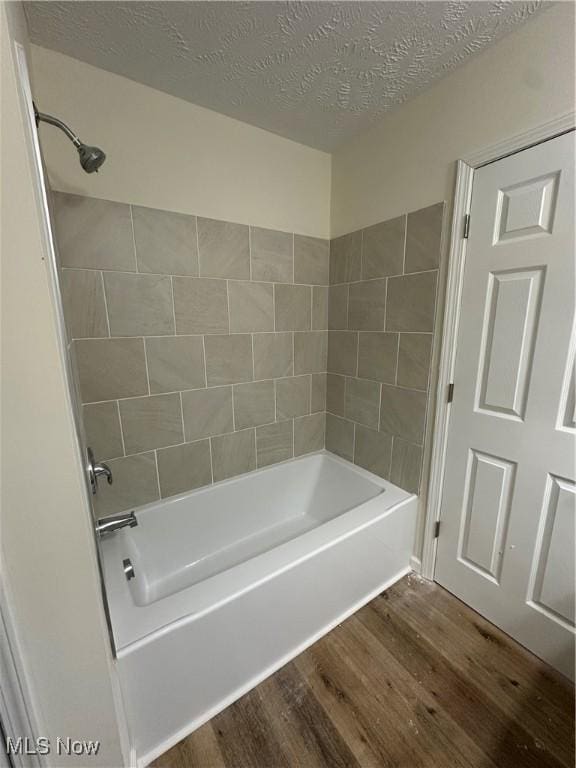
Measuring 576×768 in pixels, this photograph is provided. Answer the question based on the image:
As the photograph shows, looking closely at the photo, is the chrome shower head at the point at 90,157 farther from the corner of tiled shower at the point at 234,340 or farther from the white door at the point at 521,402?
the white door at the point at 521,402

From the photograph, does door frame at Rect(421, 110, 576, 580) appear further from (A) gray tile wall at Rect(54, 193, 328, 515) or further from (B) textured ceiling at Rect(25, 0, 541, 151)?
(B) textured ceiling at Rect(25, 0, 541, 151)

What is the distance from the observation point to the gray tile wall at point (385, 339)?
56.8 inches

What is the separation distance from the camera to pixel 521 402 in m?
1.19

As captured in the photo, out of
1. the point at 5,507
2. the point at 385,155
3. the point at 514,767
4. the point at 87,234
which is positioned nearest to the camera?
the point at 5,507

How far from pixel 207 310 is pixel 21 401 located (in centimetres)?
113

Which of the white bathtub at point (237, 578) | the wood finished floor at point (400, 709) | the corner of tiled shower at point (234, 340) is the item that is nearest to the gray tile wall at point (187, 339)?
the corner of tiled shower at point (234, 340)

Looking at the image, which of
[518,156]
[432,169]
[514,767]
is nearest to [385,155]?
[432,169]

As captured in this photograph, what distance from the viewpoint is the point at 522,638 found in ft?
4.20

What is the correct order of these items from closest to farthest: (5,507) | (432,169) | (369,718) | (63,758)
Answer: (5,507) < (63,758) < (369,718) < (432,169)

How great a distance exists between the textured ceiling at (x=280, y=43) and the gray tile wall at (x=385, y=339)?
522 mm

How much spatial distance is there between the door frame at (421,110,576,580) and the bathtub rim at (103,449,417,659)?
21 cm

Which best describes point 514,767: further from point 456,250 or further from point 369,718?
point 456,250

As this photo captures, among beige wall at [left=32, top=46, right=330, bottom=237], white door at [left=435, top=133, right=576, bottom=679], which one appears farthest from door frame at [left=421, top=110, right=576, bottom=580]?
beige wall at [left=32, top=46, right=330, bottom=237]

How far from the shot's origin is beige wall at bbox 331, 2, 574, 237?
984 mm
